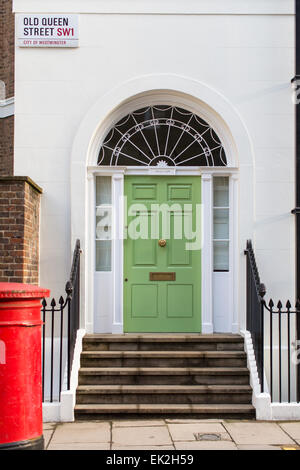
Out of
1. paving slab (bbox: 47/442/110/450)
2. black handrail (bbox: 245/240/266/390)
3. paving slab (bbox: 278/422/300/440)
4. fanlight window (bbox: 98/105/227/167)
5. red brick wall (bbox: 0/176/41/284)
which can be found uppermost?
fanlight window (bbox: 98/105/227/167)

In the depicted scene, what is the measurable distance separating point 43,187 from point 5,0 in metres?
4.93

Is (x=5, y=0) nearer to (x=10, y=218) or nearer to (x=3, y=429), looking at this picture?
(x=10, y=218)

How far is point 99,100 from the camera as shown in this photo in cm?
752

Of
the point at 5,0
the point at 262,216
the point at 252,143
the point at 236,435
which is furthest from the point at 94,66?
the point at 236,435

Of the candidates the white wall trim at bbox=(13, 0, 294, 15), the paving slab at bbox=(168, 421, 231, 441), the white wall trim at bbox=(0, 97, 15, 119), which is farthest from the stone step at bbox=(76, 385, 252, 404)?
the white wall trim at bbox=(0, 97, 15, 119)

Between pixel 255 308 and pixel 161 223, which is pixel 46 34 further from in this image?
pixel 255 308

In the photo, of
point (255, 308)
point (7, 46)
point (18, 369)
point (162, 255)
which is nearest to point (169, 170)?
point (162, 255)

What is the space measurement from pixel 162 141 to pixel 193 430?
3.88 metres

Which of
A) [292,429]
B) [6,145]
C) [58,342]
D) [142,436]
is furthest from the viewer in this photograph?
[6,145]

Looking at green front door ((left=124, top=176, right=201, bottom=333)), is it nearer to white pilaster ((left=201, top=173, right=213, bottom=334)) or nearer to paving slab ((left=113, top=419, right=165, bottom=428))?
white pilaster ((left=201, top=173, right=213, bottom=334))

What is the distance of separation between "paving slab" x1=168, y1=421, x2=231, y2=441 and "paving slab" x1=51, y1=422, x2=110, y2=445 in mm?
674

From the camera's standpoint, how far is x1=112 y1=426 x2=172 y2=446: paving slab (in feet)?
17.3

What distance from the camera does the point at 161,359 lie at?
6816 mm

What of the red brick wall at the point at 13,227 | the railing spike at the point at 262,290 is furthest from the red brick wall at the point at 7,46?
the railing spike at the point at 262,290
